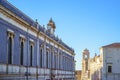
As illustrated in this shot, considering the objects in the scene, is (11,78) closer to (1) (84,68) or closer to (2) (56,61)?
(2) (56,61)

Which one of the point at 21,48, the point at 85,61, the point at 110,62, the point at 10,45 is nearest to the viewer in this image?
the point at 10,45

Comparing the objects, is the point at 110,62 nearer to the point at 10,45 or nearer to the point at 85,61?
the point at 10,45

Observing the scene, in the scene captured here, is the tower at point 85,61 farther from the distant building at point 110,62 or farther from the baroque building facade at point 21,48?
the baroque building facade at point 21,48

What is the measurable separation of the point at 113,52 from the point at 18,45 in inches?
1594

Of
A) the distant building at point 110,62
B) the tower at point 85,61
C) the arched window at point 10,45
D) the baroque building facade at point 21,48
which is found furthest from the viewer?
the tower at point 85,61

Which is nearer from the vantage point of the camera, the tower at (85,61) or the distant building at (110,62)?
the distant building at (110,62)

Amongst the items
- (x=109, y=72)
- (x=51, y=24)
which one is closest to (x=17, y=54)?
(x=51, y=24)

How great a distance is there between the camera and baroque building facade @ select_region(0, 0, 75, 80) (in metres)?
21.1

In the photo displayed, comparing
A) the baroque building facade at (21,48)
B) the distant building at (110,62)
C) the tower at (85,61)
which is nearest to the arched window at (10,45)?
the baroque building facade at (21,48)

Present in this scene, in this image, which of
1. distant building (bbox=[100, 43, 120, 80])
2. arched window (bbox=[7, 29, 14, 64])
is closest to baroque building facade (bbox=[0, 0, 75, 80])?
arched window (bbox=[7, 29, 14, 64])

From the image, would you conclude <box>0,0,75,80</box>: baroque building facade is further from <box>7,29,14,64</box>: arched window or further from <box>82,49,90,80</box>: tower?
<box>82,49,90,80</box>: tower

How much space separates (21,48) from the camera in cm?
2541

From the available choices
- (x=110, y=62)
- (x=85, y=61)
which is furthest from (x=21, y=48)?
(x=85, y=61)

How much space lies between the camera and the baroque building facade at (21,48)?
21109 millimetres
